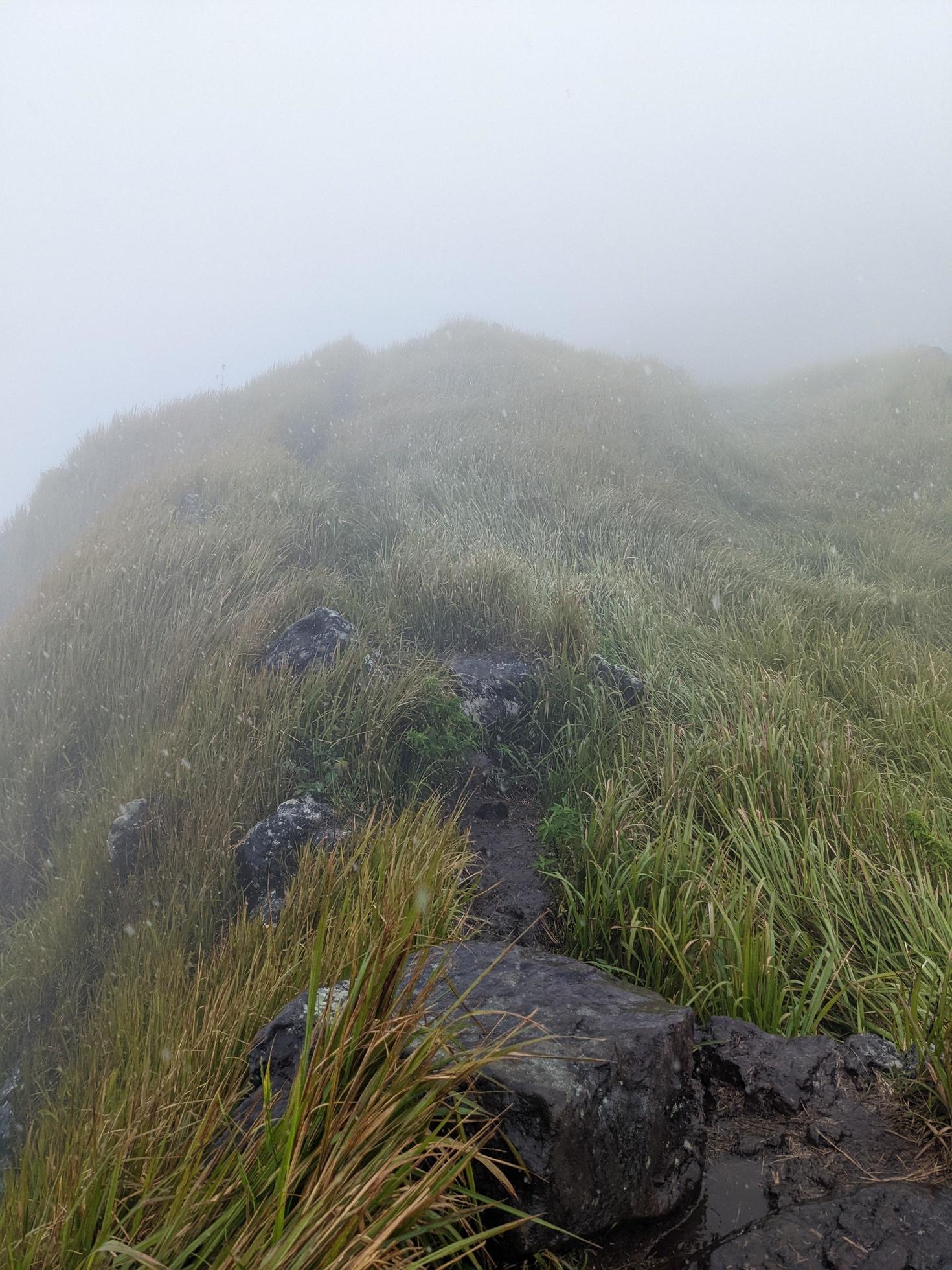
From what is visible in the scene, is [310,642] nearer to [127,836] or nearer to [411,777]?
[411,777]

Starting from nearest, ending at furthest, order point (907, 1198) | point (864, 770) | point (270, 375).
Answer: point (907, 1198)
point (864, 770)
point (270, 375)

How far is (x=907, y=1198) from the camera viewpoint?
139 centimetres

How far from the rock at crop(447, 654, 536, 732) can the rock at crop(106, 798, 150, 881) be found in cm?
203

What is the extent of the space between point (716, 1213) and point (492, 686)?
11.0 ft

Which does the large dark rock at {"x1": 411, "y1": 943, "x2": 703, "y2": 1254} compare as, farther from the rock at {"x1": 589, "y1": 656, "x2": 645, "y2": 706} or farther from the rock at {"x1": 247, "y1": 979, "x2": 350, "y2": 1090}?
the rock at {"x1": 589, "y1": 656, "x2": 645, "y2": 706}

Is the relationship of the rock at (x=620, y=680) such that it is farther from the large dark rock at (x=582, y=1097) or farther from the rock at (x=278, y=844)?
the large dark rock at (x=582, y=1097)

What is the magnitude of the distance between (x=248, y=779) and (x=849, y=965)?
307cm

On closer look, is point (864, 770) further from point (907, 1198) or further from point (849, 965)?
point (907, 1198)

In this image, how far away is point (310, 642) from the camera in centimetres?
500

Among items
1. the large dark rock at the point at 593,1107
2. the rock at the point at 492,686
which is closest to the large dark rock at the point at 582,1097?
the large dark rock at the point at 593,1107

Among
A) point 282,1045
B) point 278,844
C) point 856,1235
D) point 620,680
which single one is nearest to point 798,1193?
point 856,1235

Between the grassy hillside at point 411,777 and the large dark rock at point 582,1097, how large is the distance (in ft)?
0.47

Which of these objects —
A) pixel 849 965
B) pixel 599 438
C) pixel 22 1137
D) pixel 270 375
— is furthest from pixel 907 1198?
pixel 270 375

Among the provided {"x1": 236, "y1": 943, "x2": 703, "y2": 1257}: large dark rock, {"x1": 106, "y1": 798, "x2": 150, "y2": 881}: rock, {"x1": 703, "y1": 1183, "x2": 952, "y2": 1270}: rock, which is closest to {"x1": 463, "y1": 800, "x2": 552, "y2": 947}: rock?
{"x1": 236, "y1": 943, "x2": 703, "y2": 1257}: large dark rock
